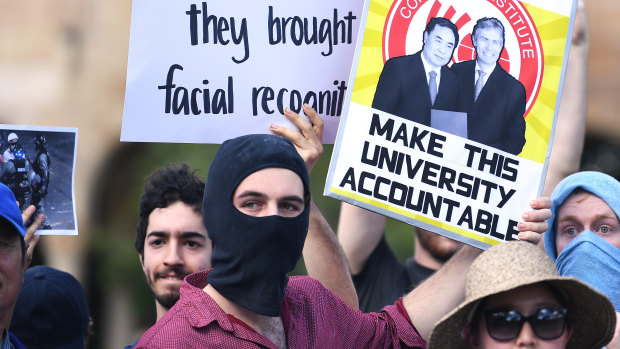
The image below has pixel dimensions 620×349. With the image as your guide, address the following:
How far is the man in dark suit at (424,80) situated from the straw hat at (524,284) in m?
0.72

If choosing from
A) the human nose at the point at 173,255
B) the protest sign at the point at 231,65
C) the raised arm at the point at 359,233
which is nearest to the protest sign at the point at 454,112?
the protest sign at the point at 231,65

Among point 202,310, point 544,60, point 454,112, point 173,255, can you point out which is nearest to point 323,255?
point 173,255

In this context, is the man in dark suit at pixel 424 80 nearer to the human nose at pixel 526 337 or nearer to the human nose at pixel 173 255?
the human nose at pixel 526 337

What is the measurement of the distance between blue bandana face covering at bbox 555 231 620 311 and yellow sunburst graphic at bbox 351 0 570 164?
0.37 metres

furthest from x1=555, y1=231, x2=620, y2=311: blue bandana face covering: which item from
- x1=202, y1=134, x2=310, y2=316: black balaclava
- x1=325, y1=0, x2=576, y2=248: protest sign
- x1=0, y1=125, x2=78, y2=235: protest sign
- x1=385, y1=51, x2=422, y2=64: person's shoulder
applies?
x1=0, y1=125, x2=78, y2=235: protest sign

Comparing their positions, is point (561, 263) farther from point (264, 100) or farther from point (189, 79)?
point (189, 79)

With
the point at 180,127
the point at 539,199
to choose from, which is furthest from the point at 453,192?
the point at 180,127

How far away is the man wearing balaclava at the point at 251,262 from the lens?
123 inches

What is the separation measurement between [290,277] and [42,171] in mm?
1092

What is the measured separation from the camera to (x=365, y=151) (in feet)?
11.9

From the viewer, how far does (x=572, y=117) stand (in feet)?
14.6

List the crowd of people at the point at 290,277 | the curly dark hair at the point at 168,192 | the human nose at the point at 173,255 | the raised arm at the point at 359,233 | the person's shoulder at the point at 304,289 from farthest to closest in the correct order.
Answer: the raised arm at the point at 359,233 < the curly dark hair at the point at 168,192 < the human nose at the point at 173,255 < the person's shoulder at the point at 304,289 < the crowd of people at the point at 290,277

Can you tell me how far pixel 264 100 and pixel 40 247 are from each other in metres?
6.85

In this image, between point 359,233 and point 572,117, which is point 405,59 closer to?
point 572,117
